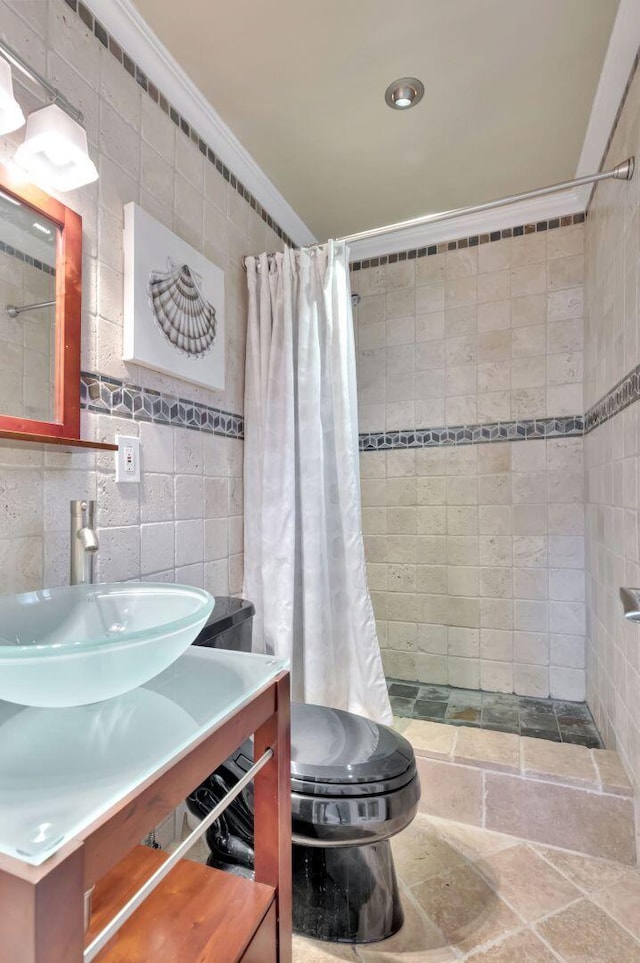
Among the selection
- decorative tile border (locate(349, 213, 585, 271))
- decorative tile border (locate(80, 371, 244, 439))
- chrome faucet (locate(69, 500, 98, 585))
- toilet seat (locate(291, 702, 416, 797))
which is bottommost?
toilet seat (locate(291, 702, 416, 797))

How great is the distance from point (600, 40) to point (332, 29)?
79 cm

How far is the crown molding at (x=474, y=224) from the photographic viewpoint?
2.11 meters

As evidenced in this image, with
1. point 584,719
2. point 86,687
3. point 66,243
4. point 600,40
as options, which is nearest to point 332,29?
point 600,40

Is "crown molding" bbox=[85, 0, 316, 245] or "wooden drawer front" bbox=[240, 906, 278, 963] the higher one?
"crown molding" bbox=[85, 0, 316, 245]

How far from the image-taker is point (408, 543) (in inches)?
94.6

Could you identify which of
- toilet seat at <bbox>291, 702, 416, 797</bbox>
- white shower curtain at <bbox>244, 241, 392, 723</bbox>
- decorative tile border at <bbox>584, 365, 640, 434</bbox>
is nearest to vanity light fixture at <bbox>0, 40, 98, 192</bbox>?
white shower curtain at <bbox>244, 241, 392, 723</bbox>

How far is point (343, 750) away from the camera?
1082 mm

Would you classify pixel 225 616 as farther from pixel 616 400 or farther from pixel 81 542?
pixel 616 400

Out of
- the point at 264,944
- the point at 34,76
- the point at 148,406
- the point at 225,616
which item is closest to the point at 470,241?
the point at 148,406

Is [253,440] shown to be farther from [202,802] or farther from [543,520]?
[543,520]

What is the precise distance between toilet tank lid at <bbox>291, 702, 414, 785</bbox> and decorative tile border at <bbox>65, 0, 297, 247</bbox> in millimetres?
1842

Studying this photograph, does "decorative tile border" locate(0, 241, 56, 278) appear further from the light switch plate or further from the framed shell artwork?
the light switch plate

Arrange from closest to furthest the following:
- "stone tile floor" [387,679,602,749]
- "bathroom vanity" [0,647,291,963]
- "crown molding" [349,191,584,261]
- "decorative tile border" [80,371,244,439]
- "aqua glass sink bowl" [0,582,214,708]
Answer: "bathroom vanity" [0,647,291,963], "aqua glass sink bowl" [0,582,214,708], "decorative tile border" [80,371,244,439], "stone tile floor" [387,679,602,749], "crown molding" [349,191,584,261]

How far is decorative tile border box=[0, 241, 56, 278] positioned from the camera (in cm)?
99
